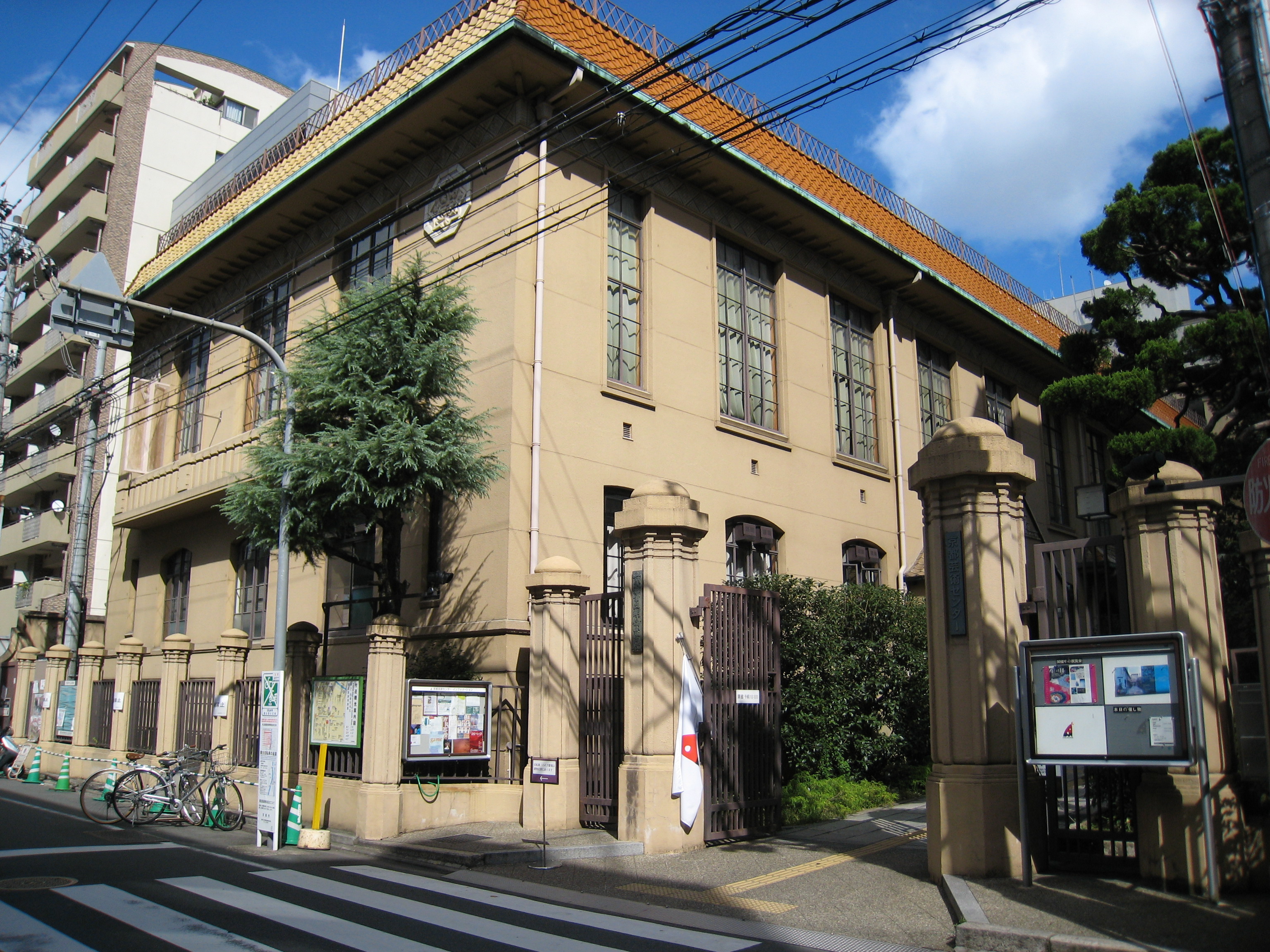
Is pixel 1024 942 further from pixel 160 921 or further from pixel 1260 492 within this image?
pixel 160 921

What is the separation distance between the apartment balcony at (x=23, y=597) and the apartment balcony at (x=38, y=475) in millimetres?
611

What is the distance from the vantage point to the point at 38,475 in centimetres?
3503

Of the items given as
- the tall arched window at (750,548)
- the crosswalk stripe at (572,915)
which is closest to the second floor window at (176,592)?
the tall arched window at (750,548)

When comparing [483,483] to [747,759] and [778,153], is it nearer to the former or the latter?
[747,759]

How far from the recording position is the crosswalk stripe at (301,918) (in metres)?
7.20

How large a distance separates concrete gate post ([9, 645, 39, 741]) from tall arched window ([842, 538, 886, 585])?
74.9 ft

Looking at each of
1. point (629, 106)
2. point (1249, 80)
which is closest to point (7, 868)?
point (1249, 80)

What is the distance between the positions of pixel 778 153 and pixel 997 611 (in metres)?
14.3

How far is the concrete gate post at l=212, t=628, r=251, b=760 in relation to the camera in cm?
1761

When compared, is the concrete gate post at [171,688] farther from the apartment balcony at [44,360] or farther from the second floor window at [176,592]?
the apartment balcony at [44,360]

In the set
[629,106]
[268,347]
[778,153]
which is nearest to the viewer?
[268,347]

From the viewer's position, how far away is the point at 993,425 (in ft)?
32.1

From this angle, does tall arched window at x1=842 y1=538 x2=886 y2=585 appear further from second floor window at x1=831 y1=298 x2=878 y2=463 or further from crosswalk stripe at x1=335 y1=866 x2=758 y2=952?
crosswalk stripe at x1=335 y1=866 x2=758 y2=952

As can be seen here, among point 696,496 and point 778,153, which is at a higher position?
point 778,153
